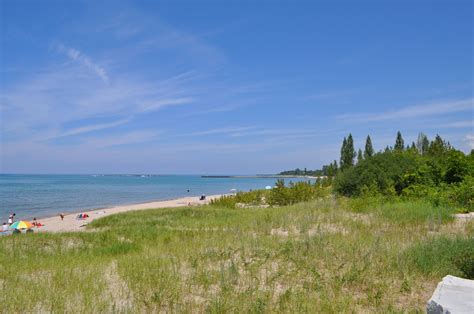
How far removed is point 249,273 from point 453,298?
3766mm

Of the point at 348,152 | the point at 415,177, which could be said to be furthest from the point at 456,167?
the point at 348,152

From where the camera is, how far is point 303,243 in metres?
8.61

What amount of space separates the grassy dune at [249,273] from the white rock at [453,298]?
1.07 m

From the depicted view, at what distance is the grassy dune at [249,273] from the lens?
17.6 ft

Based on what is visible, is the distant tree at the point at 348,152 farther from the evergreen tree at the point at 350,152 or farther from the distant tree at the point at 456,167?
the distant tree at the point at 456,167

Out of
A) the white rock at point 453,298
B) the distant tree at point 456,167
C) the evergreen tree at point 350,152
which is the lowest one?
the white rock at point 453,298

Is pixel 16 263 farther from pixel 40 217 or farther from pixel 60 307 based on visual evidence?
pixel 40 217

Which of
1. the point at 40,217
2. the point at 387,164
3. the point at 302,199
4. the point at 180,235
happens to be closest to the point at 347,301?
the point at 180,235

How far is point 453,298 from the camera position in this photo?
384 centimetres

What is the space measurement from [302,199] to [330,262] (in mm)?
19341

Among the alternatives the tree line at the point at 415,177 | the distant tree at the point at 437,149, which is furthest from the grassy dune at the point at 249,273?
the distant tree at the point at 437,149

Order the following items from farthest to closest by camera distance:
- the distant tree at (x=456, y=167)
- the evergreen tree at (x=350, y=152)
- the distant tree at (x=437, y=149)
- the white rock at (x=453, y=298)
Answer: the evergreen tree at (x=350, y=152) < the distant tree at (x=437, y=149) < the distant tree at (x=456, y=167) < the white rock at (x=453, y=298)

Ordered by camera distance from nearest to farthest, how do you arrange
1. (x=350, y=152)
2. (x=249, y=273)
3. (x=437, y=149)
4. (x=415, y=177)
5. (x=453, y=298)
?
(x=453, y=298)
(x=249, y=273)
(x=415, y=177)
(x=437, y=149)
(x=350, y=152)

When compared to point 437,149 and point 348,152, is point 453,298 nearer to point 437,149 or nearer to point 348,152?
point 437,149
